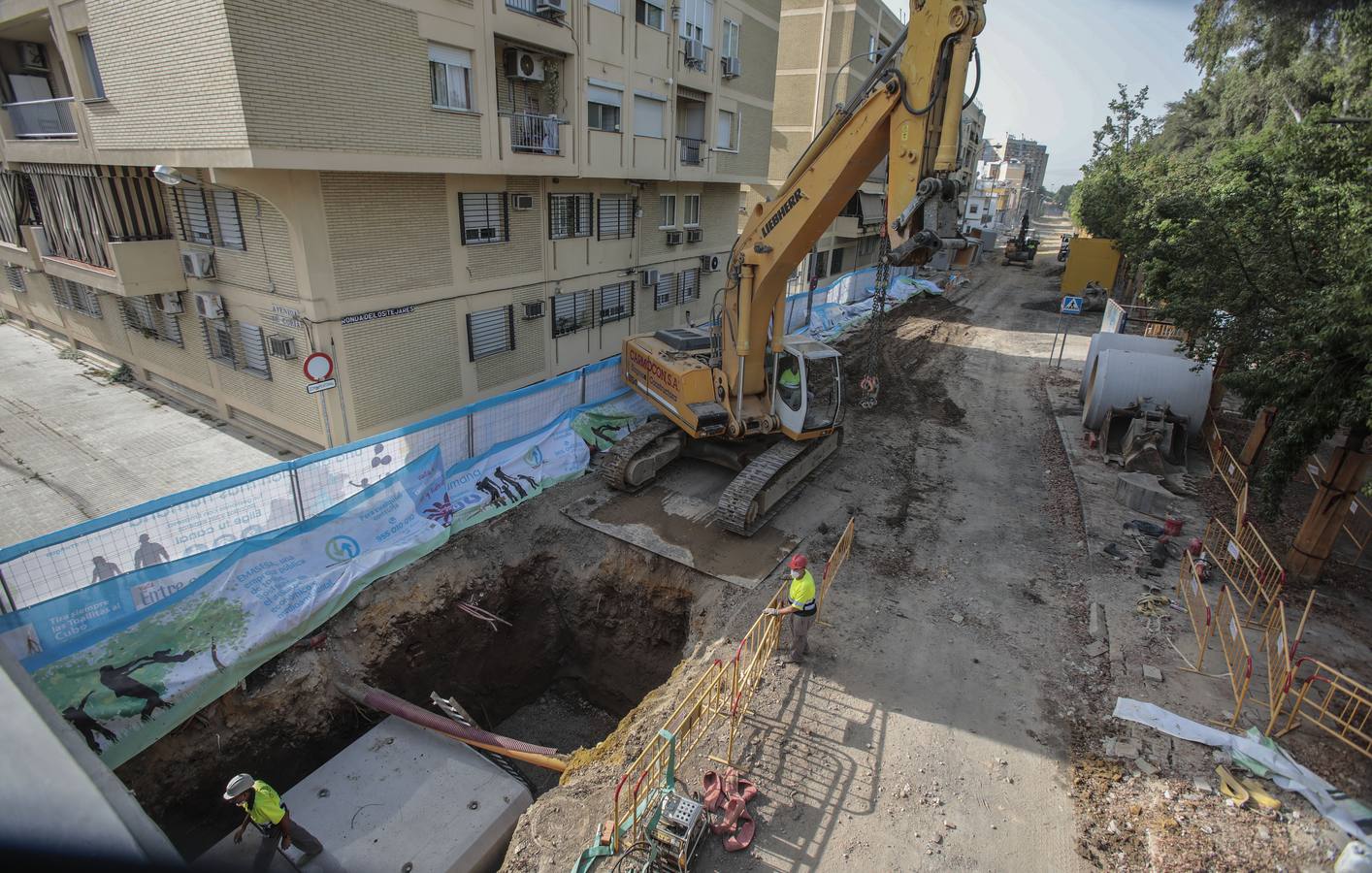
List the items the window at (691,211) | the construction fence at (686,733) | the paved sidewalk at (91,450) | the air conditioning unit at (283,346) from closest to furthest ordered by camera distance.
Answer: the construction fence at (686,733) < the paved sidewalk at (91,450) < the air conditioning unit at (283,346) < the window at (691,211)

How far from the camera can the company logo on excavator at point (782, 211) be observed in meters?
11.0

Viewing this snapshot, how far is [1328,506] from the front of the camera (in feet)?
32.8

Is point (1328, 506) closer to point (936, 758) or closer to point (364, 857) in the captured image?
point (936, 758)

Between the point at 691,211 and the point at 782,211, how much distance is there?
438 inches

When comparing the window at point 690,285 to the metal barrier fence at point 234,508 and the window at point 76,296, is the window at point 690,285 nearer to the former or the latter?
the metal barrier fence at point 234,508

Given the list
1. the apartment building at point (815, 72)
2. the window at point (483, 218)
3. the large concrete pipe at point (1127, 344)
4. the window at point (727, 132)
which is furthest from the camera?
the apartment building at point (815, 72)

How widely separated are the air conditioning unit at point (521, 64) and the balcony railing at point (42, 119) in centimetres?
871

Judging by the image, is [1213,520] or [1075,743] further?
[1213,520]

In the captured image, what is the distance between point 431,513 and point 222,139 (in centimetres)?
635

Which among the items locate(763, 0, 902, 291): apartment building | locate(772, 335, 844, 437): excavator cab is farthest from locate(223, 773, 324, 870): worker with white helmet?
locate(763, 0, 902, 291): apartment building

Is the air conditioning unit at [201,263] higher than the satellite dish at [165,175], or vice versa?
the satellite dish at [165,175]

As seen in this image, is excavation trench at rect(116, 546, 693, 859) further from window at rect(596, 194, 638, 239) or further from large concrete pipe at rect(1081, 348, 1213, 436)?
large concrete pipe at rect(1081, 348, 1213, 436)

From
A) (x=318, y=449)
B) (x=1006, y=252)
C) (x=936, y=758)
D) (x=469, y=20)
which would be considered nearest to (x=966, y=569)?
(x=936, y=758)

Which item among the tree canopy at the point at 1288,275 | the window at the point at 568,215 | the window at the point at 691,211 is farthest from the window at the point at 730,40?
the tree canopy at the point at 1288,275
